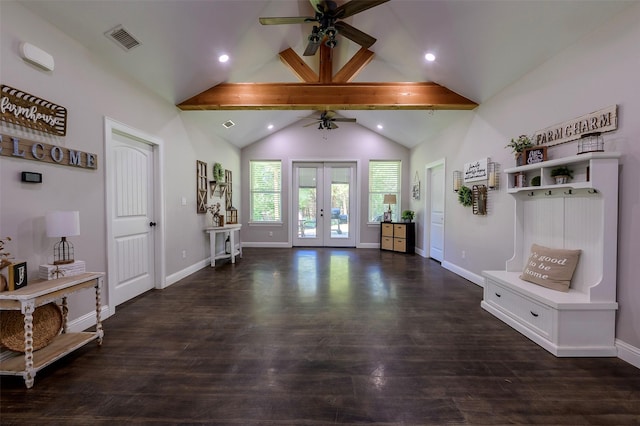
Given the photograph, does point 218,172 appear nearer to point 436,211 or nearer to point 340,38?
point 340,38

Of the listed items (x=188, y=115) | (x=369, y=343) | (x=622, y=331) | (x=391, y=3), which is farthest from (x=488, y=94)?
(x=188, y=115)

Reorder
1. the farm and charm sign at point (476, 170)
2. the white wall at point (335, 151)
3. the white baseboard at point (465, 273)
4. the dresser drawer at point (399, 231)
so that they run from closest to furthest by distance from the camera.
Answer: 1. the farm and charm sign at point (476, 170)
2. the white baseboard at point (465, 273)
3. the dresser drawer at point (399, 231)
4. the white wall at point (335, 151)

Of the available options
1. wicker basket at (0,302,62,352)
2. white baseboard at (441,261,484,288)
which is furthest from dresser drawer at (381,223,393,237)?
wicker basket at (0,302,62,352)

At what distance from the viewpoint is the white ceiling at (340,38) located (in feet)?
7.79

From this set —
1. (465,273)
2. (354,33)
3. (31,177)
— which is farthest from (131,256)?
(465,273)

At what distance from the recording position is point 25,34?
6.76ft

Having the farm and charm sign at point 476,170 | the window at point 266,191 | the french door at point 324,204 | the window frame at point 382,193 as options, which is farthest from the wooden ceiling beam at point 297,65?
the window frame at point 382,193

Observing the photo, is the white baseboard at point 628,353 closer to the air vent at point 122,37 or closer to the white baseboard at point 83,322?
the white baseboard at point 83,322

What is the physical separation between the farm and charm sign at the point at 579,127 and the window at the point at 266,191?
18.8 feet

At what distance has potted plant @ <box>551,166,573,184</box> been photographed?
2440mm

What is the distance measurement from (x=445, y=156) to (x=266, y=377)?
4840 millimetres

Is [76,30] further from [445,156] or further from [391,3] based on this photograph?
[445,156]

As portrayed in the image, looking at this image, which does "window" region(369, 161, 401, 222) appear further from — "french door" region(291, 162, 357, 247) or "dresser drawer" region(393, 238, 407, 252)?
"dresser drawer" region(393, 238, 407, 252)

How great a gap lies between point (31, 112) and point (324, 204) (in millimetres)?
5913
